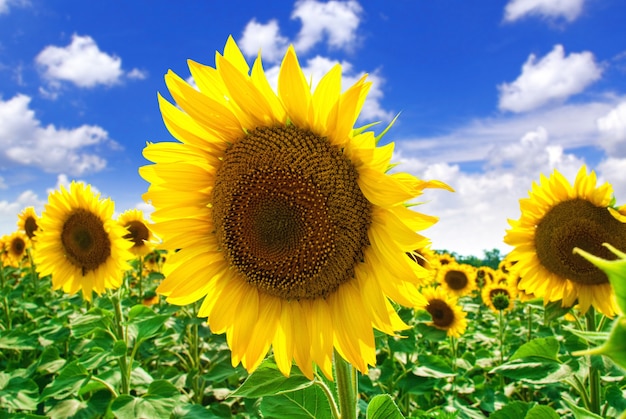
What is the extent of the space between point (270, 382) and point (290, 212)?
714 millimetres

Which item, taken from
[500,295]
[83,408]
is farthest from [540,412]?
[500,295]

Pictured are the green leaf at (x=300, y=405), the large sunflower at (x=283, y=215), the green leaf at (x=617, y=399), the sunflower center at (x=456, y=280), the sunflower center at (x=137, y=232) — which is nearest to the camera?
the large sunflower at (x=283, y=215)

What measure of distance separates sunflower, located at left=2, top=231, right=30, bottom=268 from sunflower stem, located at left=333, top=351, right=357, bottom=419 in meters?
11.2

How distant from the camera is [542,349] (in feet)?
11.7

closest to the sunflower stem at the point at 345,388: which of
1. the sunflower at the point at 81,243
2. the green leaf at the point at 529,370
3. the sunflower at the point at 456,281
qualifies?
the green leaf at the point at 529,370

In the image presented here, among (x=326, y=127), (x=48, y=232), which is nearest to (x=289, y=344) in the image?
(x=326, y=127)

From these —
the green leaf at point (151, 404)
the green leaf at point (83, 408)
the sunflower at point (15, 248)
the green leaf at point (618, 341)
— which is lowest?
the green leaf at point (83, 408)

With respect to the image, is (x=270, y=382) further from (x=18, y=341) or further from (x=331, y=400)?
(x=18, y=341)

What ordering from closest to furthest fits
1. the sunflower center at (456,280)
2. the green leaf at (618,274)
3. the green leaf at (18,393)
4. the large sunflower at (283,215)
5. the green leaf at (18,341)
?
the green leaf at (618,274) → the large sunflower at (283,215) → the green leaf at (18,393) → the green leaf at (18,341) → the sunflower center at (456,280)

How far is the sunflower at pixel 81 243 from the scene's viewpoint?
→ 5.36 m

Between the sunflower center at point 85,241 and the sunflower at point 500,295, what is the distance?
5.52 meters

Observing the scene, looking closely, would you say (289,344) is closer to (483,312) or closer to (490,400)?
(490,400)

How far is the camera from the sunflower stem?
2.04 meters

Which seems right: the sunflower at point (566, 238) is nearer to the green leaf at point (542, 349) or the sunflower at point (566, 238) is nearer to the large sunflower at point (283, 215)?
the green leaf at point (542, 349)
